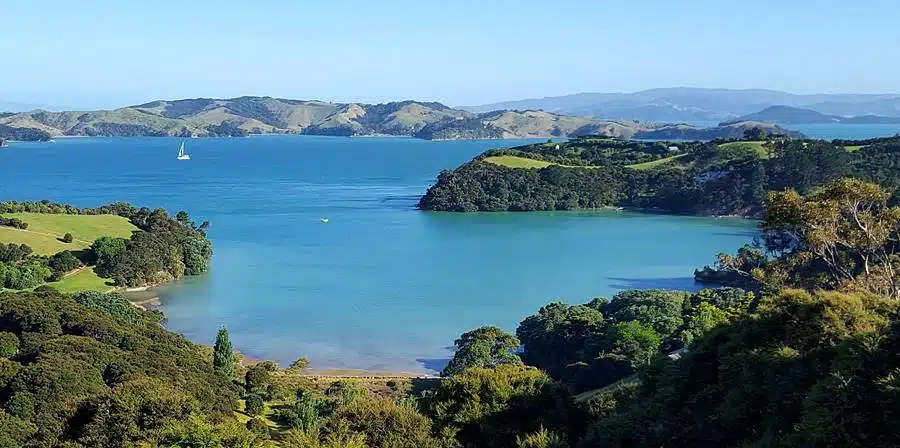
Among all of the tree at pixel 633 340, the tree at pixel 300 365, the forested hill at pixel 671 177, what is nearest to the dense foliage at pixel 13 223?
the tree at pixel 300 365

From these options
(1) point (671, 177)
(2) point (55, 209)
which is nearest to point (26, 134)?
(2) point (55, 209)

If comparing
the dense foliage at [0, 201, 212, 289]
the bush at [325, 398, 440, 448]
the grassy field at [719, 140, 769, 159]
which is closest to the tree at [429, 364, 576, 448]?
the bush at [325, 398, 440, 448]

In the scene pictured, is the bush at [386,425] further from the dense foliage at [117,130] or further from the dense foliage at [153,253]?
the dense foliage at [117,130]

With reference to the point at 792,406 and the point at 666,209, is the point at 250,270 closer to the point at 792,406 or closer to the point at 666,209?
the point at 792,406

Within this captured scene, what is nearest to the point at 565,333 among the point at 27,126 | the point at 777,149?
the point at 777,149

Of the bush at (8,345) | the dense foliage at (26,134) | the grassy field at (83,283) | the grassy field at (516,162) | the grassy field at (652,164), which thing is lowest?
the grassy field at (83,283)

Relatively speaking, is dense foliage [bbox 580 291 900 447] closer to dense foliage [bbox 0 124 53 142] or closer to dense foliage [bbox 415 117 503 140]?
dense foliage [bbox 415 117 503 140]

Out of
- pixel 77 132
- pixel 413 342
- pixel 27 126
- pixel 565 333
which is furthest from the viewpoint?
pixel 77 132
